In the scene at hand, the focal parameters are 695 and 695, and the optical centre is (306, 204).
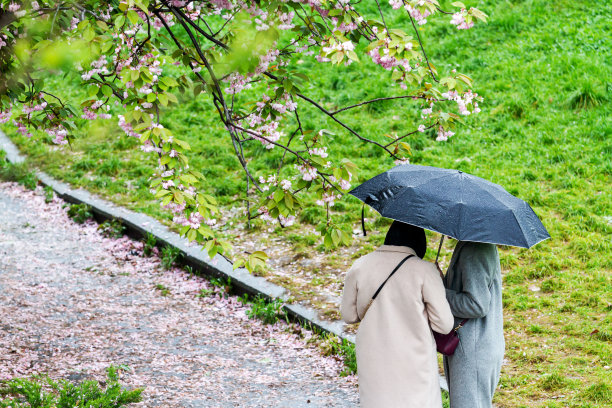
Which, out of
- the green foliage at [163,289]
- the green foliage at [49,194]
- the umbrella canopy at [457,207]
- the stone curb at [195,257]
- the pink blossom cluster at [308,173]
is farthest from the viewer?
the green foliage at [49,194]

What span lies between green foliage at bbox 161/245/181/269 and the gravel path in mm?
113

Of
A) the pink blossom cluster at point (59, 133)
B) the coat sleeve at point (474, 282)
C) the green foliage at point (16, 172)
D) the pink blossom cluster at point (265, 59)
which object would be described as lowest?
the coat sleeve at point (474, 282)

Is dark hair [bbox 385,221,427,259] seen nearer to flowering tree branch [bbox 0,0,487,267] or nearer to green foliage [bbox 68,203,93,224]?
flowering tree branch [bbox 0,0,487,267]

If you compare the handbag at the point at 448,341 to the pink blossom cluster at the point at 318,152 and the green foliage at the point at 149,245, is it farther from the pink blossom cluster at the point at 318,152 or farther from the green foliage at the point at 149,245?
the green foliage at the point at 149,245

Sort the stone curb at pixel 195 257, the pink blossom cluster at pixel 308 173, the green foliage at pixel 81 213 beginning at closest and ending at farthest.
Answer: the pink blossom cluster at pixel 308 173
the stone curb at pixel 195 257
the green foliage at pixel 81 213

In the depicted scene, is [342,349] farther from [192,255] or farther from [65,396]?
[192,255]

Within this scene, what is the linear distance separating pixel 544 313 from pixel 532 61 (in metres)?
5.34

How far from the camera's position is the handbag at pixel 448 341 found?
3.45 metres

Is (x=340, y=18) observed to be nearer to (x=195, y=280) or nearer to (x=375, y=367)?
(x=375, y=367)

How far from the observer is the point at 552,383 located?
4.89m

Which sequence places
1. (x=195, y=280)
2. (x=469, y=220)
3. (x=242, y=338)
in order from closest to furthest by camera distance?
1. (x=469, y=220)
2. (x=242, y=338)
3. (x=195, y=280)

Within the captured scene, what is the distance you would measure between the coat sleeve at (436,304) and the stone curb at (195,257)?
6.20ft

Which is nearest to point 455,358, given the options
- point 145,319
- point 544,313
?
point 544,313

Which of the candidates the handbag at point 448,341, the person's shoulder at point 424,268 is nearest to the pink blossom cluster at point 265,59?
the person's shoulder at point 424,268
